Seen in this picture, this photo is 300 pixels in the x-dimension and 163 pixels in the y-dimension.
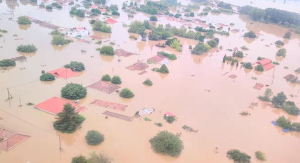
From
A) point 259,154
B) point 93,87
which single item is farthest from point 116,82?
point 259,154

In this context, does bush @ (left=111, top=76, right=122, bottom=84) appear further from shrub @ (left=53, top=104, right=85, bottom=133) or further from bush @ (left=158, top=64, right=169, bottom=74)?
shrub @ (left=53, top=104, right=85, bottom=133)

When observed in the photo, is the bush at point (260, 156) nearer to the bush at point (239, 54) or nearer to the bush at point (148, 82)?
the bush at point (148, 82)

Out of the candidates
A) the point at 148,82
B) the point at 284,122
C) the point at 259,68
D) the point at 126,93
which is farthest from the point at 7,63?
the point at 259,68

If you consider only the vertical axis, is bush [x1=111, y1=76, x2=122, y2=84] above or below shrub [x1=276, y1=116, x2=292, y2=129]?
above

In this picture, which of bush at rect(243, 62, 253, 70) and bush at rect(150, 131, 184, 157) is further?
bush at rect(243, 62, 253, 70)

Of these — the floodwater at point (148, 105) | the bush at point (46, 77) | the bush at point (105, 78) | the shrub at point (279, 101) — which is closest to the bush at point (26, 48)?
the floodwater at point (148, 105)

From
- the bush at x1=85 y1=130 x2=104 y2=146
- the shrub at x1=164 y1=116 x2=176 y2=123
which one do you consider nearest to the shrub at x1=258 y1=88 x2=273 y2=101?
the shrub at x1=164 y1=116 x2=176 y2=123

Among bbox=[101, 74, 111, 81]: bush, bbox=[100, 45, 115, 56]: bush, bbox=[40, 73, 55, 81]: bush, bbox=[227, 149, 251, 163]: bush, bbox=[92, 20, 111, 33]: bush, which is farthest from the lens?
bbox=[92, 20, 111, 33]: bush
